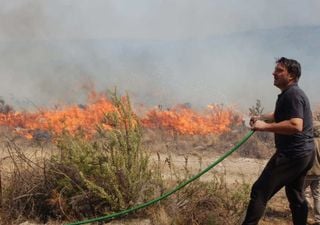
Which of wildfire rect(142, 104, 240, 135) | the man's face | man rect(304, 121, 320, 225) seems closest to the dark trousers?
the man's face

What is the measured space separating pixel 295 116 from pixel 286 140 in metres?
0.30

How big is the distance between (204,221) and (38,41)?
17912mm

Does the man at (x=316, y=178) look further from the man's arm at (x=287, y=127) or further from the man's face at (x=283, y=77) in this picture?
the man's arm at (x=287, y=127)

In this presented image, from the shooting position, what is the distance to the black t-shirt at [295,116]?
3871mm

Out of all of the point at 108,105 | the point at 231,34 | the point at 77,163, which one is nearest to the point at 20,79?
the point at 108,105

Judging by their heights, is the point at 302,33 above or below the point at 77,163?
above

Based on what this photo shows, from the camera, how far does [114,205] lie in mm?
4715

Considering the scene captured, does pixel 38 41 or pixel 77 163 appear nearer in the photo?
pixel 77 163

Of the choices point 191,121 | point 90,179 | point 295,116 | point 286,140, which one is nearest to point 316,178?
point 286,140

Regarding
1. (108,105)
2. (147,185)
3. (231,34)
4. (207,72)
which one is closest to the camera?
(147,185)

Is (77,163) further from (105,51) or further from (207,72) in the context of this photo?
(105,51)

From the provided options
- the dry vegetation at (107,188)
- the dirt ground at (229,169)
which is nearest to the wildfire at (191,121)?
the dirt ground at (229,169)

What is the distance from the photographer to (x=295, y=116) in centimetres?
381

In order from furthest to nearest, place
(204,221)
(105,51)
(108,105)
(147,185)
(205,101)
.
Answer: (105,51) → (205,101) → (108,105) → (147,185) → (204,221)
